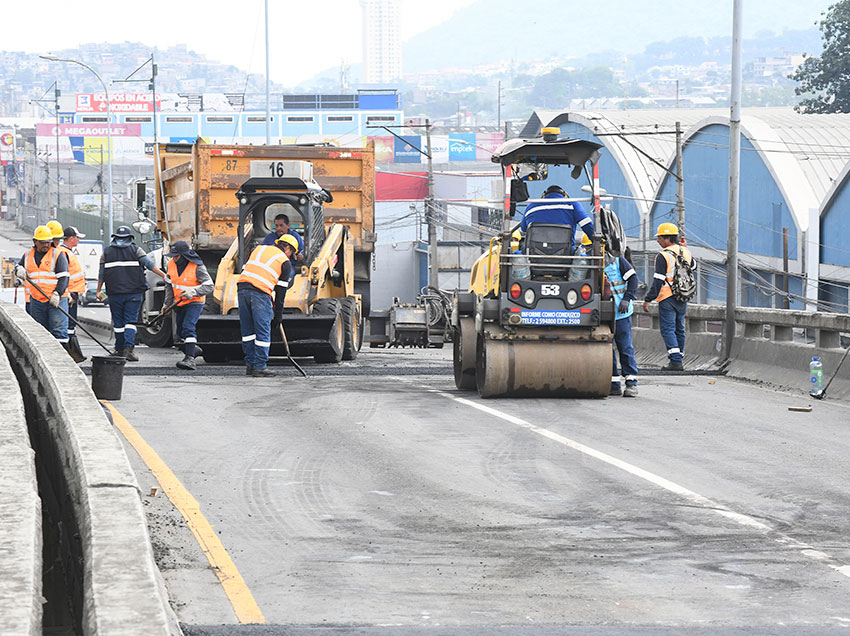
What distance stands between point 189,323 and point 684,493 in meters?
10.1

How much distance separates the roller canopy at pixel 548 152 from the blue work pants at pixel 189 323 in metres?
5.08

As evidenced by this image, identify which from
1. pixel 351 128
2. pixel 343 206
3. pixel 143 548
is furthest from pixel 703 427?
pixel 351 128

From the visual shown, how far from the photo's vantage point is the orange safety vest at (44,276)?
672 inches

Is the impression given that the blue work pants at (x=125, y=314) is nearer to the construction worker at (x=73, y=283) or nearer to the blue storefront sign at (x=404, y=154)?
the construction worker at (x=73, y=283)

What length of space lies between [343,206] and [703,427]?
37.2 ft

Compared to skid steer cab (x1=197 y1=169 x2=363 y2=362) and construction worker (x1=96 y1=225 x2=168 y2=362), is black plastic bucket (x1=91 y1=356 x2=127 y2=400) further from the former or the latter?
skid steer cab (x1=197 y1=169 x2=363 y2=362)

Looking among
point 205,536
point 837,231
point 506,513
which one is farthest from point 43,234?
point 837,231

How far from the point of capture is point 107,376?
42.7ft

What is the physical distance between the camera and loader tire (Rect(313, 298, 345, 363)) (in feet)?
60.4

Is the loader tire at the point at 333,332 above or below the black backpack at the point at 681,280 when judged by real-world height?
below

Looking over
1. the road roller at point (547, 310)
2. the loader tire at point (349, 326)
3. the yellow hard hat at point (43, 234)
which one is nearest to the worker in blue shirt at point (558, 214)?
the road roller at point (547, 310)

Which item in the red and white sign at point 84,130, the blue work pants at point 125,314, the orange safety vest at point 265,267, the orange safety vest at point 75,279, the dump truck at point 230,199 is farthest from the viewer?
the red and white sign at point 84,130

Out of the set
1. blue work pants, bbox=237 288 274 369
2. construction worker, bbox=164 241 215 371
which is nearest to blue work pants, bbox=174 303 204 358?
construction worker, bbox=164 241 215 371

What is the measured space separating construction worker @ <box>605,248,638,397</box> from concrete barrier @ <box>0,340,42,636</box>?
8.06 m
